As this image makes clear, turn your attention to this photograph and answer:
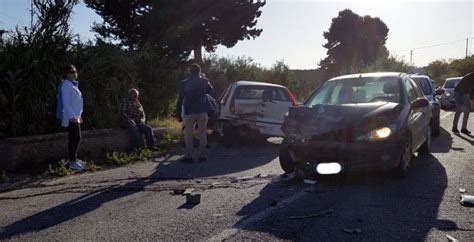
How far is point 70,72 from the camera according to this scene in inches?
330

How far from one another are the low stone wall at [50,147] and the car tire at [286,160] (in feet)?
14.0

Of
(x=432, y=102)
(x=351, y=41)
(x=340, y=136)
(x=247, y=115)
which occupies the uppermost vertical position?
(x=351, y=41)

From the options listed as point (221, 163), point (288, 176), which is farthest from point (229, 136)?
point (288, 176)

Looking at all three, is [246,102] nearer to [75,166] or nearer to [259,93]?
[259,93]

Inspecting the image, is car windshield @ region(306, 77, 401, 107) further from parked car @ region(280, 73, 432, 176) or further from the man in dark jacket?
the man in dark jacket

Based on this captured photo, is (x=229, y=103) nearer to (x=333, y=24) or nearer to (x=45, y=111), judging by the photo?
(x=45, y=111)

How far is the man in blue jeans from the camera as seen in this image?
10.5 m

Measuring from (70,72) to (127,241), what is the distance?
186 inches

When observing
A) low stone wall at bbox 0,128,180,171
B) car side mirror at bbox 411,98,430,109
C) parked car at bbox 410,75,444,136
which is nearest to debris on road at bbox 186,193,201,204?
car side mirror at bbox 411,98,430,109

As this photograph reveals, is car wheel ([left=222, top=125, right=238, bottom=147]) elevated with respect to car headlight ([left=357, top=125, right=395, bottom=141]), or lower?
lower

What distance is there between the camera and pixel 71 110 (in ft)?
27.6

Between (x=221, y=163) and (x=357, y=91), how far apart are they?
2827mm

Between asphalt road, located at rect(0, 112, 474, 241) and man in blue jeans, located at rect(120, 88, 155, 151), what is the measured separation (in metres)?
2.06

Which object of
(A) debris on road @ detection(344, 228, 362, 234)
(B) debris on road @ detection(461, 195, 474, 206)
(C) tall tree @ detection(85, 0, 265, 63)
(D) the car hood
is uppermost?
(C) tall tree @ detection(85, 0, 265, 63)
